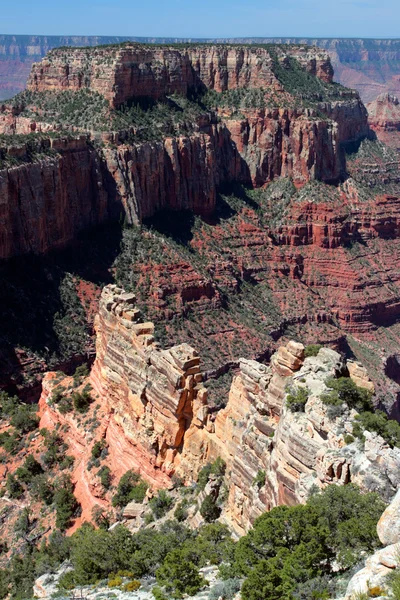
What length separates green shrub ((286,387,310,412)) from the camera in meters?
30.8

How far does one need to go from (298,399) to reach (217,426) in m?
8.84

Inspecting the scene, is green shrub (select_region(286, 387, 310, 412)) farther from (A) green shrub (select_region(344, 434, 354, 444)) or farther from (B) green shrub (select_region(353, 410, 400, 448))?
(A) green shrub (select_region(344, 434, 354, 444))

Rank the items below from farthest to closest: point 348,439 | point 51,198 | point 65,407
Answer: point 51,198 → point 65,407 → point 348,439

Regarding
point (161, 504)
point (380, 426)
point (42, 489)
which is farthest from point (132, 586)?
point (42, 489)

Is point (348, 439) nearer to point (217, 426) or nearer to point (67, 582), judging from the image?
point (217, 426)

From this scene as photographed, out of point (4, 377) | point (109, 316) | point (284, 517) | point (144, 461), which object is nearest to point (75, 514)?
point (144, 461)

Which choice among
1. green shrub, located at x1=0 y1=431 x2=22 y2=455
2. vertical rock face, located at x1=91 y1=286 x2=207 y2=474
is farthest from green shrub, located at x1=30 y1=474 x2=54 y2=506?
vertical rock face, located at x1=91 y1=286 x2=207 y2=474

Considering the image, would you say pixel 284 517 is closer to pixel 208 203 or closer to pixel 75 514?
pixel 75 514

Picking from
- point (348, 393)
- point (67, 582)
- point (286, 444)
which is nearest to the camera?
point (286, 444)

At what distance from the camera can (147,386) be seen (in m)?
42.0

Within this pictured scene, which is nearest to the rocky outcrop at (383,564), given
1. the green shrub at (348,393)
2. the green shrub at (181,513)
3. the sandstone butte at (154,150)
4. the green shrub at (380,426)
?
the green shrub at (380,426)

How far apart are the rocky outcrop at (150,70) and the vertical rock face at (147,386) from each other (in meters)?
58.1

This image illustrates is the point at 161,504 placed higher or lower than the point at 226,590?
lower

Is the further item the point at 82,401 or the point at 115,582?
the point at 82,401
